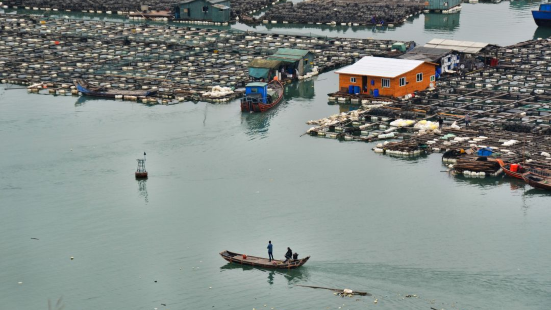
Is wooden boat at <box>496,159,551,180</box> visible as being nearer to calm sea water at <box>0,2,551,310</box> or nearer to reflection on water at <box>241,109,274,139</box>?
calm sea water at <box>0,2,551,310</box>

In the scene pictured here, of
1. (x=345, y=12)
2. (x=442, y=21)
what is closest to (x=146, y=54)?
(x=345, y=12)

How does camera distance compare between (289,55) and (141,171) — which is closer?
(141,171)

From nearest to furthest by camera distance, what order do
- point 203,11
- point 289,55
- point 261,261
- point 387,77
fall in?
point 261,261 < point 387,77 < point 289,55 < point 203,11

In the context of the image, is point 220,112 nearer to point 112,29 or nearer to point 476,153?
point 476,153

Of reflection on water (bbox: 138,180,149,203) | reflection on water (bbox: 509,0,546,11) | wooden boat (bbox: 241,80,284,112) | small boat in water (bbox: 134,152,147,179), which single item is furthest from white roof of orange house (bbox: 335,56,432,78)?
reflection on water (bbox: 509,0,546,11)

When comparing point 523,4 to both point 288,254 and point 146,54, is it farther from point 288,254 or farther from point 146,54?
point 288,254
